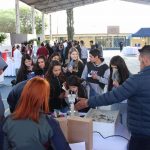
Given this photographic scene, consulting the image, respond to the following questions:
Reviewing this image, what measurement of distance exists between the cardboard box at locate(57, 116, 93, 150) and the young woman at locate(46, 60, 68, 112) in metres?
1.28

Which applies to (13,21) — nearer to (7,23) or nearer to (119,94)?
(7,23)

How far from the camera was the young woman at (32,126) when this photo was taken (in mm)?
2066

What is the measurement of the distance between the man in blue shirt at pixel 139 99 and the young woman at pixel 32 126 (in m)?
0.62

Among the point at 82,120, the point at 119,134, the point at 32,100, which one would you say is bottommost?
the point at 119,134

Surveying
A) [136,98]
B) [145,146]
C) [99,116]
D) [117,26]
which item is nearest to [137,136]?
[145,146]

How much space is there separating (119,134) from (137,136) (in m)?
0.37

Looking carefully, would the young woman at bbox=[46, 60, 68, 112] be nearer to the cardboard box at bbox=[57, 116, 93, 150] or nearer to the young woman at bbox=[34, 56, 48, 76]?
the young woman at bbox=[34, 56, 48, 76]

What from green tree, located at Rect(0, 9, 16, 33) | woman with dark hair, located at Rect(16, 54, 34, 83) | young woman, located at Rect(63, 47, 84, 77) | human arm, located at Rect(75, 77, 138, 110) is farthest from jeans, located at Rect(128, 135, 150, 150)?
green tree, located at Rect(0, 9, 16, 33)

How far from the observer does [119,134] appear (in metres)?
2.89

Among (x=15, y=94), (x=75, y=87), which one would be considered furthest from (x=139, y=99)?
(x=15, y=94)

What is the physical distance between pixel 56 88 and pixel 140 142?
1.83 meters

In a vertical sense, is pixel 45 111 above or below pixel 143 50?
below

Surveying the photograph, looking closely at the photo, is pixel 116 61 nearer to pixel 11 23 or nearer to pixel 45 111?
pixel 45 111

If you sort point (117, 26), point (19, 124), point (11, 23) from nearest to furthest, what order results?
point (19, 124)
point (117, 26)
point (11, 23)
